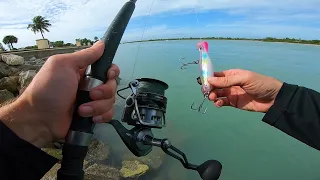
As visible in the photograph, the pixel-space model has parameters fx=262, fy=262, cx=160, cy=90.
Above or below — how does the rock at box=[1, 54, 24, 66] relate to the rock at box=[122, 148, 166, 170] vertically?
above

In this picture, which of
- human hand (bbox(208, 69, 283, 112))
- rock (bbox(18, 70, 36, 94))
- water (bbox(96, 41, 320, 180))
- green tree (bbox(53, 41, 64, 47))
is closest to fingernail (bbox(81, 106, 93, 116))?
human hand (bbox(208, 69, 283, 112))

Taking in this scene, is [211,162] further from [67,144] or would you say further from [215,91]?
[215,91]

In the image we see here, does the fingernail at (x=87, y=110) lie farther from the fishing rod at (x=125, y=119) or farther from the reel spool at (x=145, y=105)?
the reel spool at (x=145, y=105)

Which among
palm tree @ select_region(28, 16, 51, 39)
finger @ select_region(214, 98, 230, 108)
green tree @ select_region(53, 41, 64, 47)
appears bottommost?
finger @ select_region(214, 98, 230, 108)

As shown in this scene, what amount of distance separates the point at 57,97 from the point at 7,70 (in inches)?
657

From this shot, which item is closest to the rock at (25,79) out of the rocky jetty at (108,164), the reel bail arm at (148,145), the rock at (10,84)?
the rock at (10,84)

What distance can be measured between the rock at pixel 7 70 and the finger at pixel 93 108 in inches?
630

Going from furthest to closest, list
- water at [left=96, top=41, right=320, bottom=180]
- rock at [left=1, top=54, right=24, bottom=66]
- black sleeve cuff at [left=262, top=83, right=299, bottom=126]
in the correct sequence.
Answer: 1. rock at [left=1, top=54, right=24, bottom=66]
2. water at [left=96, top=41, right=320, bottom=180]
3. black sleeve cuff at [left=262, top=83, right=299, bottom=126]

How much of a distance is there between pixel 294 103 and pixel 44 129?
5.62 ft

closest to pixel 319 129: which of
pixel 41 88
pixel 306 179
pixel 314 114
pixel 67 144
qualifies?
pixel 314 114

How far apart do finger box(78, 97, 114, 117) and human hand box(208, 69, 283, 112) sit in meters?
1.18

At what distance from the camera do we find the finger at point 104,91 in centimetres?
125

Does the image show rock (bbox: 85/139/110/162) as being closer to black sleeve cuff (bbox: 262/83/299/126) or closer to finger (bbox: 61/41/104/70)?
black sleeve cuff (bbox: 262/83/299/126)

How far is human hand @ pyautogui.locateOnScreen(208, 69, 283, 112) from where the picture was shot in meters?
2.20
